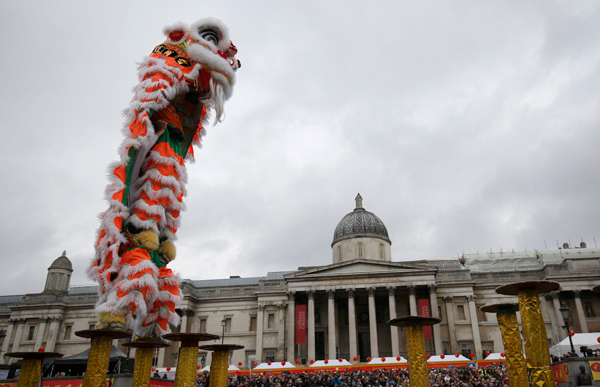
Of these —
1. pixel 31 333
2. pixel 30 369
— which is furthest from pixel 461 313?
pixel 31 333

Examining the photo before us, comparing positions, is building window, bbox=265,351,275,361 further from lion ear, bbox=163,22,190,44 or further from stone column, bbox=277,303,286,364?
lion ear, bbox=163,22,190,44

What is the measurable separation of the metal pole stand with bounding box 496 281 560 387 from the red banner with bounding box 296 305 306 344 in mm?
34676

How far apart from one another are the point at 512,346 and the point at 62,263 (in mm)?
55239

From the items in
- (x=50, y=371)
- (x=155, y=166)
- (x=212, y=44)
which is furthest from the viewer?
(x=50, y=371)

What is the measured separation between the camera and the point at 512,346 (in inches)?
474

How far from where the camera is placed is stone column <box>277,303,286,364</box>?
1826 inches

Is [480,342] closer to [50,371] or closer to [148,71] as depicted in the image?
[50,371]

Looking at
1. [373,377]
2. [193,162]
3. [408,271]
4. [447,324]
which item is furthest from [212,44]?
[447,324]

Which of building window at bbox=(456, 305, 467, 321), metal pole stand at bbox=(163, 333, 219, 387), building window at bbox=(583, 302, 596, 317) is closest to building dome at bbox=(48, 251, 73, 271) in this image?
building window at bbox=(456, 305, 467, 321)

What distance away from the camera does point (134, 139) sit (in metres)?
8.82

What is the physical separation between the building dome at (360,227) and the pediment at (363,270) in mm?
5824

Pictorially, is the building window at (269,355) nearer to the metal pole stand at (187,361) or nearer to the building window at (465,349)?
the building window at (465,349)

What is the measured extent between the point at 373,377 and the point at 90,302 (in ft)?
128

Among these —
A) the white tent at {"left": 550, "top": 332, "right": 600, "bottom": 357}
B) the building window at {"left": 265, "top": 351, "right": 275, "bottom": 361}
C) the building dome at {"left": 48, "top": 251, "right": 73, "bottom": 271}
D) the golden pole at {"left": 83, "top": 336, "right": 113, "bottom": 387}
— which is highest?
the building dome at {"left": 48, "top": 251, "right": 73, "bottom": 271}
